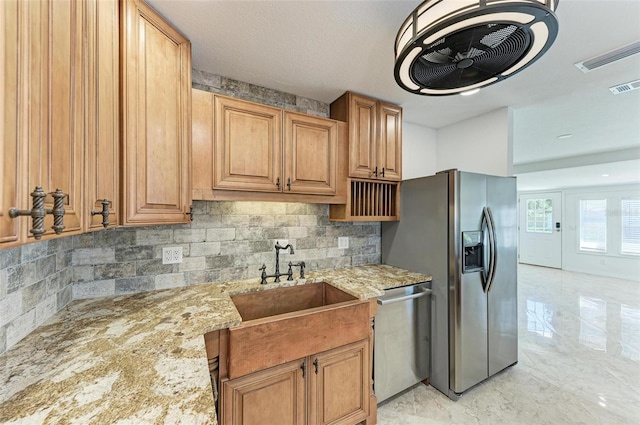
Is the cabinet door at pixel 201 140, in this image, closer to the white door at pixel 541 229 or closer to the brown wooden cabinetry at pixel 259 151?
the brown wooden cabinetry at pixel 259 151

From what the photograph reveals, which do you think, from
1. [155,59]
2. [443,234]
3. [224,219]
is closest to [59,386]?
[224,219]

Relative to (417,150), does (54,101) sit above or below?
below

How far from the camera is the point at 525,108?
8.25ft

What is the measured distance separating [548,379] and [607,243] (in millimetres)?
6544

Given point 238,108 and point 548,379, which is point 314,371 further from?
point 548,379

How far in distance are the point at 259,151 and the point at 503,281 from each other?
239 centimetres

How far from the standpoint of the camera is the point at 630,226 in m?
6.02

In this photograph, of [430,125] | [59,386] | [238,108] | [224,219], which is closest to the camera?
[59,386]

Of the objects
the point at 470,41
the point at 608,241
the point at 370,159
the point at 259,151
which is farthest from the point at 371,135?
the point at 608,241

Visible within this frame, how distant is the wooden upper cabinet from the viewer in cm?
218

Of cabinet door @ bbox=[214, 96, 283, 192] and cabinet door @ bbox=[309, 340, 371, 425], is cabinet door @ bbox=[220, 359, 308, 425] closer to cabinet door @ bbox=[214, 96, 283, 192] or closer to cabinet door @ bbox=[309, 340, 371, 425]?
cabinet door @ bbox=[309, 340, 371, 425]

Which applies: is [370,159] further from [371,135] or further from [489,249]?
[489,249]

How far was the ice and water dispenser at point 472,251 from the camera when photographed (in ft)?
6.67

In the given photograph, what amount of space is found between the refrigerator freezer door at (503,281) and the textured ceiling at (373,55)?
838 millimetres
